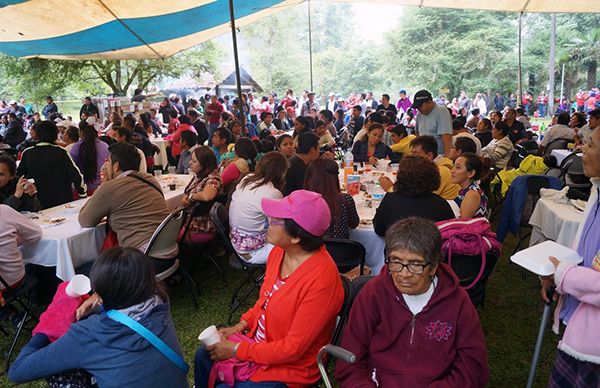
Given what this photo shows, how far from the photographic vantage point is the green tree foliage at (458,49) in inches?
1086

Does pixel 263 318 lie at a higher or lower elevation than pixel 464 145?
lower

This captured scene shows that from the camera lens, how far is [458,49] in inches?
1108

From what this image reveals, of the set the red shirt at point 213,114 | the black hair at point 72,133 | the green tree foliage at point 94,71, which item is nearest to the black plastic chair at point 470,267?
the black hair at point 72,133

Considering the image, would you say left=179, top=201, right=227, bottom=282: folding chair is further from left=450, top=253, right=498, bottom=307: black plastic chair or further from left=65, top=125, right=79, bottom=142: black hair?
left=65, top=125, right=79, bottom=142: black hair

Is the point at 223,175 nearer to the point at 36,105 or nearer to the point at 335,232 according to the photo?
the point at 335,232

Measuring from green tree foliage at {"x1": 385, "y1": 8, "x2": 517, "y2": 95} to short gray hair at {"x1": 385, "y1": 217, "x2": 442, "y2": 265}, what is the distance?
29.1 meters

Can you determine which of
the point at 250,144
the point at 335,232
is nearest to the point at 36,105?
the point at 250,144

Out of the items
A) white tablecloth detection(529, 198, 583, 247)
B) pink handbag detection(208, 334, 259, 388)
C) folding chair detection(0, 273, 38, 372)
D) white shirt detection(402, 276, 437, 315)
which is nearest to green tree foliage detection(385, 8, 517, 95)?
white tablecloth detection(529, 198, 583, 247)

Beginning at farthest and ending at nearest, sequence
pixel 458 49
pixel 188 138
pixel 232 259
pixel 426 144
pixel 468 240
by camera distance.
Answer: pixel 458 49 → pixel 188 138 → pixel 426 144 → pixel 232 259 → pixel 468 240

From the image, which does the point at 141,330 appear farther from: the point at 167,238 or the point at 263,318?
the point at 167,238

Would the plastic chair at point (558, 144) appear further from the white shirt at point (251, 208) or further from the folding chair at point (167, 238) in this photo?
the folding chair at point (167, 238)

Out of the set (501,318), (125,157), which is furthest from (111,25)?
(501,318)

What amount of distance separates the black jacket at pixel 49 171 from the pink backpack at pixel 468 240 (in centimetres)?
378

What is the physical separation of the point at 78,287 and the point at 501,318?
10.1 feet
